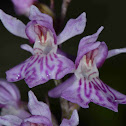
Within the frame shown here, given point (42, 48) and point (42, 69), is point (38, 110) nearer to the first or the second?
point (42, 69)

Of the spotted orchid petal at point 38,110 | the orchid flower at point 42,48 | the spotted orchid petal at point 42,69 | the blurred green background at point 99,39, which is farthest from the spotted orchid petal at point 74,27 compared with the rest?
the blurred green background at point 99,39

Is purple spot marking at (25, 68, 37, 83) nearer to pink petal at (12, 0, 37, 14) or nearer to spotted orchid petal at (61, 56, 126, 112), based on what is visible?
spotted orchid petal at (61, 56, 126, 112)

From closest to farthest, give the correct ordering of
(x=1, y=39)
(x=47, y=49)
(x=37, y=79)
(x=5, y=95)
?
(x=37, y=79) < (x=47, y=49) < (x=5, y=95) < (x=1, y=39)

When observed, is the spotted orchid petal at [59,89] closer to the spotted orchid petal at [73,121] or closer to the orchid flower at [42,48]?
the orchid flower at [42,48]

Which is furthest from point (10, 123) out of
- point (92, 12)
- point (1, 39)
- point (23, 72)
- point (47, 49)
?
point (92, 12)

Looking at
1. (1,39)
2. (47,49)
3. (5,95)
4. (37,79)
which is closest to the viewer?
(37,79)

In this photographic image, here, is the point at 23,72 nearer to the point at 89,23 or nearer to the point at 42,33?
the point at 42,33

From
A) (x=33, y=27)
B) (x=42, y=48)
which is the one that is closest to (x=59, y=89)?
(x=42, y=48)
